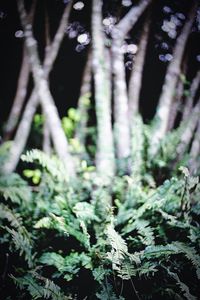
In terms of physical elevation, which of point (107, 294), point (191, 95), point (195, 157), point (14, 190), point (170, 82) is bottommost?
point (107, 294)

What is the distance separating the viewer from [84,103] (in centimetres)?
495

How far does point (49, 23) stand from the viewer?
4.95 metres

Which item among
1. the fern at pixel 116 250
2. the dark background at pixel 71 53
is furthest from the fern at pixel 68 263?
the dark background at pixel 71 53

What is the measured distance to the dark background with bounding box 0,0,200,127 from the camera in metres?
4.56

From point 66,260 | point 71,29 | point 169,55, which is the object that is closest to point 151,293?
point 66,260

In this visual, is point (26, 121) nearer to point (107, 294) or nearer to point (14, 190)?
point (14, 190)

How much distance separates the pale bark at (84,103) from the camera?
4.89 m

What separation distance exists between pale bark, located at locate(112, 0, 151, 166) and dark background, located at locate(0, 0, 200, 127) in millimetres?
489

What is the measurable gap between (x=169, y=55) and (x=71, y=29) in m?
1.84

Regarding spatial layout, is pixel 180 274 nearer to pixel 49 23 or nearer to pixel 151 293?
pixel 151 293

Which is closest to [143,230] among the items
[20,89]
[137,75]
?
[137,75]

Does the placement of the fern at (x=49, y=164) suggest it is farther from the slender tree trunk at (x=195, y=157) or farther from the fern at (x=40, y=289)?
the slender tree trunk at (x=195, y=157)

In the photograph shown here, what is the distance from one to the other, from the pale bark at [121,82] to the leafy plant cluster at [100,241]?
25.1 inches

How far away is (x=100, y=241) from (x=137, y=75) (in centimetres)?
292
